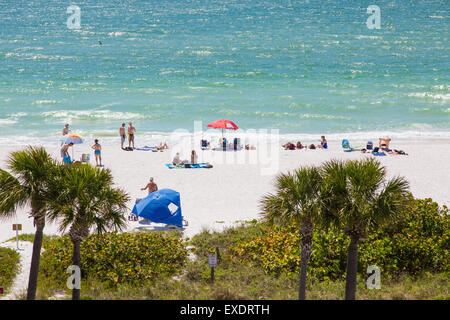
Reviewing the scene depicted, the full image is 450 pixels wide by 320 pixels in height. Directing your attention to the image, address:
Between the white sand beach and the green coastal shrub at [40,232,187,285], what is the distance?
0.82 metres

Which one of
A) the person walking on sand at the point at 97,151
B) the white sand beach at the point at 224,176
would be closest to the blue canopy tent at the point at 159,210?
the white sand beach at the point at 224,176

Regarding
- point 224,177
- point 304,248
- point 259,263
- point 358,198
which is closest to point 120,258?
point 259,263

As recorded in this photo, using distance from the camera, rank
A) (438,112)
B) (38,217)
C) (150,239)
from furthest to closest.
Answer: (438,112) < (150,239) < (38,217)

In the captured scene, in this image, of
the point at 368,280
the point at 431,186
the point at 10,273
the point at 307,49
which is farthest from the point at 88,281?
the point at 307,49

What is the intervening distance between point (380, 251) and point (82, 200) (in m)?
7.48

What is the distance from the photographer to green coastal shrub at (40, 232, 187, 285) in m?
12.9

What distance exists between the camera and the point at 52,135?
32625 mm

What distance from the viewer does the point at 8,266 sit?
1316 cm

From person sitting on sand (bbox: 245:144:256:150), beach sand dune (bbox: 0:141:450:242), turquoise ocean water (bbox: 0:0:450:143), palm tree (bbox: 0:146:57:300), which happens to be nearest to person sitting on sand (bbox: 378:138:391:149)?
beach sand dune (bbox: 0:141:450:242)

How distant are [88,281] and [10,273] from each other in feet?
6.53

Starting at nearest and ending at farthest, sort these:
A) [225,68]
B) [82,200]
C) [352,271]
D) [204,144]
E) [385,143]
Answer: [82,200] < [352,271] < [385,143] < [204,144] < [225,68]

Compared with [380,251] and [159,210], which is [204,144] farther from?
[380,251]
